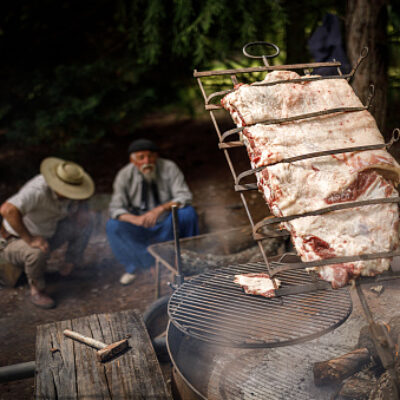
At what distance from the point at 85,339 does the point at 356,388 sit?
174 centimetres

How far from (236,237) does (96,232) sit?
3.05 metres

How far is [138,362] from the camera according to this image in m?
2.51

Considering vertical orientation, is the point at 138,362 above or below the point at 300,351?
above

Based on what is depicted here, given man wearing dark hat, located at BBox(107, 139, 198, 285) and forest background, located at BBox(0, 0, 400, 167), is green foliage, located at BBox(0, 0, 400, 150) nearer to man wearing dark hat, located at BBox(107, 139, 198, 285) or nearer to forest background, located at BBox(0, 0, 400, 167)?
forest background, located at BBox(0, 0, 400, 167)

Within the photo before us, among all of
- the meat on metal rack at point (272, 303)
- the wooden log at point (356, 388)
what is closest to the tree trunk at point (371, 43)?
the meat on metal rack at point (272, 303)

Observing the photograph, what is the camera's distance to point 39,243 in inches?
190

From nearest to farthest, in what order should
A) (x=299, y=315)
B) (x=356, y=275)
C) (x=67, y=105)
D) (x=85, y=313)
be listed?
(x=356, y=275) < (x=299, y=315) < (x=85, y=313) < (x=67, y=105)

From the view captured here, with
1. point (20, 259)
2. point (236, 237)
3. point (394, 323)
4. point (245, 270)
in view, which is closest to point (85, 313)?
point (20, 259)

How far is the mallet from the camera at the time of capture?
2.52 m

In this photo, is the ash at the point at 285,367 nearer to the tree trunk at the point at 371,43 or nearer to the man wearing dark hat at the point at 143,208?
the tree trunk at the point at 371,43

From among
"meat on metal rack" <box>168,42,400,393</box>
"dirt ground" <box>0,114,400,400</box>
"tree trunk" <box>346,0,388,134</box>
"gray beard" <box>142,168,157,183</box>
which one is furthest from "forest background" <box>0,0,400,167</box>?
"meat on metal rack" <box>168,42,400,393</box>

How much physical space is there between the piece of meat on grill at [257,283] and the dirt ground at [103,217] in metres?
2.10

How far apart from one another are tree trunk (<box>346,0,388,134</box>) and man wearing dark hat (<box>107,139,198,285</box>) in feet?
8.26

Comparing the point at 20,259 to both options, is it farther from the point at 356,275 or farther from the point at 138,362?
the point at 356,275
